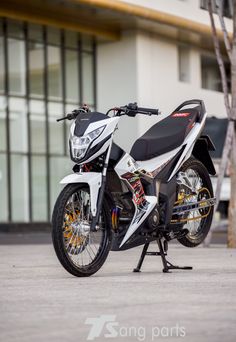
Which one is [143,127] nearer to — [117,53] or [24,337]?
[117,53]

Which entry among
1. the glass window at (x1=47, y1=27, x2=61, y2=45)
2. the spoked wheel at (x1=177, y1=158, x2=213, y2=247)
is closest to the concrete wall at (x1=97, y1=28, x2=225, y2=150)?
the glass window at (x1=47, y1=27, x2=61, y2=45)

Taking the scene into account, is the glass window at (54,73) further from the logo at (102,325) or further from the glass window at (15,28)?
the logo at (102,325)

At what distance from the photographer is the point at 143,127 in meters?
34.6

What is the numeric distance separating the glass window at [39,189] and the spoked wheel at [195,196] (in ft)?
77.4

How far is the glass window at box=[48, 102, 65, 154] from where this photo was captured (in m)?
33.7

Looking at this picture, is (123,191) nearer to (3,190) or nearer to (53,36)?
(3,190)

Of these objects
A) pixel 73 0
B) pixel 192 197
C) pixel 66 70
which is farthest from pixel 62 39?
pixel 192 197

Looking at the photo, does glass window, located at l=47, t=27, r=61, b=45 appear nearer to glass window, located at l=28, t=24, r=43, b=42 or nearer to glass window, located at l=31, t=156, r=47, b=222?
glass window, located at l=28, t=24, r=43, b=42

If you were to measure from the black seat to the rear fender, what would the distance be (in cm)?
39

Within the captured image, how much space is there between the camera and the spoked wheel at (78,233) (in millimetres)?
7707

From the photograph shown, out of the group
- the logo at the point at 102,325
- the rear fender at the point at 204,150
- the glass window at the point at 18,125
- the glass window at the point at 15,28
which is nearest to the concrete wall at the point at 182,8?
the glass window at the point at 15,28

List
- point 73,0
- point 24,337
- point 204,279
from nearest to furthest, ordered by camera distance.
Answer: point 24,337 < point 204,279 < point 73,0

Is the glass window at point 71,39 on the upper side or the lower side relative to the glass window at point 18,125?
upper

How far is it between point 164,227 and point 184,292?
6.02 ft
